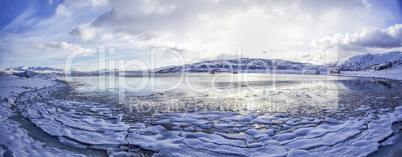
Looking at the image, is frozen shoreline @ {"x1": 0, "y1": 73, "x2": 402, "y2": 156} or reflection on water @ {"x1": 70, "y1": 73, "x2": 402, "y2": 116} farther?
reflection on water @ {"x1": 70, "y1": 73, "x2": 402, "y2": 116}

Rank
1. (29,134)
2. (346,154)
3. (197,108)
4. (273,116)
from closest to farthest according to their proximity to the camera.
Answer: (346,154) < (29,134) < (273,116) < (197,108)

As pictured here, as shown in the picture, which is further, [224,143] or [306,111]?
[306,111]

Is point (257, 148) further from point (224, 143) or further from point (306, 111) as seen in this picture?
point (306, 111)

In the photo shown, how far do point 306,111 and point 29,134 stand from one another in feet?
32.8

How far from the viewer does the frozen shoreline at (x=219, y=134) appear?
14.0ft

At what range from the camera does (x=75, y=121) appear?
6.45 metres

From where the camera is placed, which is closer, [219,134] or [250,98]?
[219,134]

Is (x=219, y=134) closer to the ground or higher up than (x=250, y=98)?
closer to the ground

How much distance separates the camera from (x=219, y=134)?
527 cm

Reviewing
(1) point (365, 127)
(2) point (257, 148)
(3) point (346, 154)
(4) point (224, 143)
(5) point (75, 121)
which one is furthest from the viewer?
(5) point (75, 121)

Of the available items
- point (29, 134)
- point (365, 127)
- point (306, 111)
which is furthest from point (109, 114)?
point (365, 127)

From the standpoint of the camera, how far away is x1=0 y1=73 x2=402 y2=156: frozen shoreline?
4254 millimetres

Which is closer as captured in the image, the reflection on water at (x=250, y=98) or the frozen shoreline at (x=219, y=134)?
the frozen shoreline at (x=219, y=134)

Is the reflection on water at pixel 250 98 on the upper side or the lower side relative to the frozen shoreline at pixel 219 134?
upper
